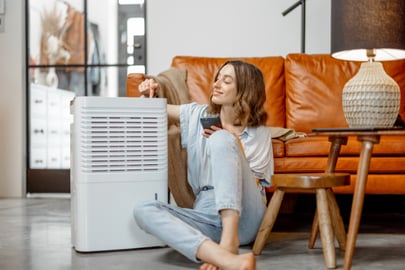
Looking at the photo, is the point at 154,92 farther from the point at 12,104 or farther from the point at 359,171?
the point at 12,104

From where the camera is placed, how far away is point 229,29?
4.09 metres

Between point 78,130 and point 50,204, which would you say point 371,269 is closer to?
point 78,130

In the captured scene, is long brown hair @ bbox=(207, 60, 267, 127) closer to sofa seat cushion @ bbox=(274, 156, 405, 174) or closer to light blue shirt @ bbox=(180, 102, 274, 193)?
light blue shirt @ bbox=(180, 102, 274, 193)

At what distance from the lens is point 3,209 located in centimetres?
354

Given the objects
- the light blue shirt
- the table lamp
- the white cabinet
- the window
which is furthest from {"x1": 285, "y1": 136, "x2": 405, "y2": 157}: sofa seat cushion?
the white cabinet

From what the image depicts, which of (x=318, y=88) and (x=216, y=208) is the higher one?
(x=318, y=88)

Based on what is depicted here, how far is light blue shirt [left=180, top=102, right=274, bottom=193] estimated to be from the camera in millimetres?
2102

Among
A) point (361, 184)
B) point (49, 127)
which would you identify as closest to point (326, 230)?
point (361, 184)

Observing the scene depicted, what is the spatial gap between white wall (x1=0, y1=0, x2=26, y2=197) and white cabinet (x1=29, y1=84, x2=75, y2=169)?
0.13 m

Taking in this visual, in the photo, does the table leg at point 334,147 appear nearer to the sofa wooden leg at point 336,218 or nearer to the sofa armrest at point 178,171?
the sofa wooden leg at point 336,218

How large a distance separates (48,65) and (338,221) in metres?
3.21

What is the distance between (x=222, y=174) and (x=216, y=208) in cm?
13

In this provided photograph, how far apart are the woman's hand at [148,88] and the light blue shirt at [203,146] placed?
18cm

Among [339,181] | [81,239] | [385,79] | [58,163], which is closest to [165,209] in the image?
[81,239]
